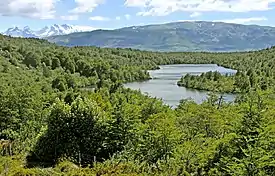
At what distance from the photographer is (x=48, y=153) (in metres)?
22.5

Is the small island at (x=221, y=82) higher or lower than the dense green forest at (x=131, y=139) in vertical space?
lower

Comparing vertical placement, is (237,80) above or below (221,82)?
above

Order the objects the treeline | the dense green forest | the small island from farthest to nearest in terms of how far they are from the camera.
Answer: the small island
the treeline
the dense green forest

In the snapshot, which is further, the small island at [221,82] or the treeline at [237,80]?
the small island at [221,82]

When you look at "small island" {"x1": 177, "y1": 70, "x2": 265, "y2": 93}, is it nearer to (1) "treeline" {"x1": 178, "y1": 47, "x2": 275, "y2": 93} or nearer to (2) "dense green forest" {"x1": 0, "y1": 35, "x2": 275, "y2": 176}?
(1) "treeline" {"x1": 178, "y1": 47, "x2": 275, "y2": 93}

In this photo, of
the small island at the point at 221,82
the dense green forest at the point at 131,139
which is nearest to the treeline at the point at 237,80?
the small island at the point at 221,82

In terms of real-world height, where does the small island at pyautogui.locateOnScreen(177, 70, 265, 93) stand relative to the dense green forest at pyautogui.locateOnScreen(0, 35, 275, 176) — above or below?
below

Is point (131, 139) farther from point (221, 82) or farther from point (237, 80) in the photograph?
point (221, 82)

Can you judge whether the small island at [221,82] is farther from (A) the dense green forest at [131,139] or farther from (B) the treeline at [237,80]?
(A) the dense green forest at [131,139]

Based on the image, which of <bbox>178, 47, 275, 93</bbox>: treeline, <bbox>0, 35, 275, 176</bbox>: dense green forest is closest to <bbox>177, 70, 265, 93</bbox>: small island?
<bbox>178, 47, 275, 93</bbox>: treeline

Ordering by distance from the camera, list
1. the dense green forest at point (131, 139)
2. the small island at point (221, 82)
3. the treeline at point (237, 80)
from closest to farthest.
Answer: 1. the dense green forest at point (131, 139)
2. the treeline at point (237, 80)
3. the small island at point (221, 82)

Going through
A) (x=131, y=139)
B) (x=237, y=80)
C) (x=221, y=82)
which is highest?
(x=131, y=139)

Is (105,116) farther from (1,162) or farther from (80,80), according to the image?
(80,80)

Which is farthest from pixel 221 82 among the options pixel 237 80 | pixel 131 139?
pixel 131 139
